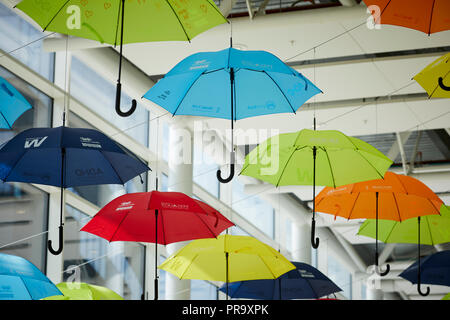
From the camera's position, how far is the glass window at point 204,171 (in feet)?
57.1

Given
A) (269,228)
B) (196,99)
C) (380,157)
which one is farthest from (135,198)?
(269,228)

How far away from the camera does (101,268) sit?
13.2 m

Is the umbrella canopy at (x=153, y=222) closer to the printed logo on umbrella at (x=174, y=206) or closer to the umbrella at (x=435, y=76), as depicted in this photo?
the printed logo on umbrella at (x=174, y=206)

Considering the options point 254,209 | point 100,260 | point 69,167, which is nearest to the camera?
point 69,167

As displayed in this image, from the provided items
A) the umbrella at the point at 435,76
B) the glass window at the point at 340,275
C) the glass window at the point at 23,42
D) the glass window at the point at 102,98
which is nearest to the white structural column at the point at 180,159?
the glass window at the point at 102,98

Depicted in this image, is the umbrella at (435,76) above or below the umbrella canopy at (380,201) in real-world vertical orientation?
above

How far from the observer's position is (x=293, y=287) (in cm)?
902

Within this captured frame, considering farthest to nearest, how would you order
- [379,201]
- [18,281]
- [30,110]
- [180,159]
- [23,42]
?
[180,159]
[30,110]
[23,42]
[379,201]
[18,281]

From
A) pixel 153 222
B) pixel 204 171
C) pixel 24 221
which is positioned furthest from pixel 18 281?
pixel 204 171

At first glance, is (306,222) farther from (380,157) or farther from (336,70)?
(380,157)

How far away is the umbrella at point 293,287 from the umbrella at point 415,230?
1.34 m

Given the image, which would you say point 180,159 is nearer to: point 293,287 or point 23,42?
point 23,42

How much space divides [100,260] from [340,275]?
1842 cm
